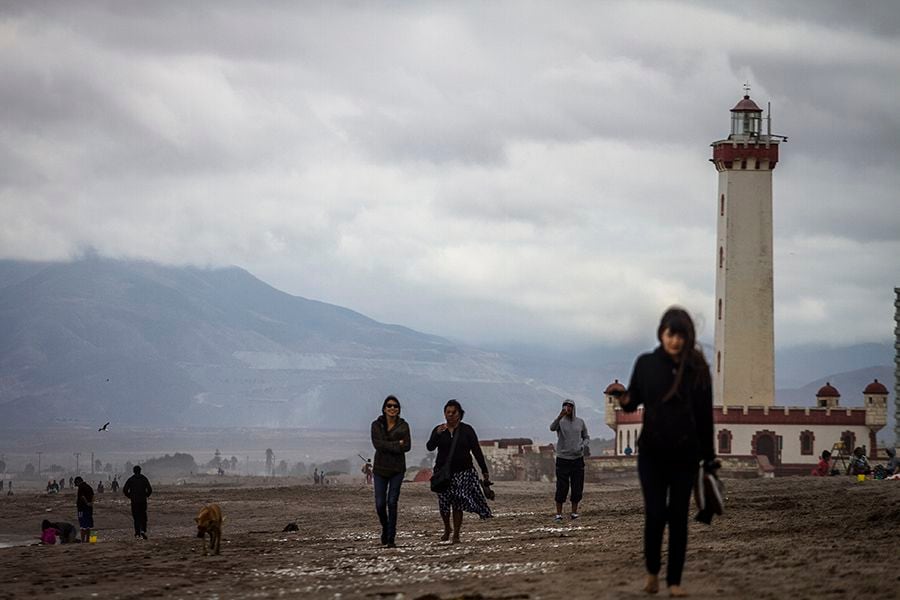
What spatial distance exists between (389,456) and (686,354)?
8201 mm

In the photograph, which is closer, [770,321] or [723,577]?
[723,577]

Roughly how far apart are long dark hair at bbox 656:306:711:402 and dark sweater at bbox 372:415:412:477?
7.90m

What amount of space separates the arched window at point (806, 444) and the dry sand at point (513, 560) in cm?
3878

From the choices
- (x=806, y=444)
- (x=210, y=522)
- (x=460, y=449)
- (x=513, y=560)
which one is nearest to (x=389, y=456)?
(x=460, y=449)

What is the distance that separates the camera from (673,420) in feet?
40.0

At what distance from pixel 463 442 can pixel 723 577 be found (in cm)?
687

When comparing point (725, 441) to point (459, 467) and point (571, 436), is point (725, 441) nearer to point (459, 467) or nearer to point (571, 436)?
point (571, 436)

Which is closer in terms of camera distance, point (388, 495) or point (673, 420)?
point (673, 420)

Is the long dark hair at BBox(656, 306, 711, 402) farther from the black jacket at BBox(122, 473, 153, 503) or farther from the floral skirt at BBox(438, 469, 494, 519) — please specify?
the black jacket at BBox(122, 473, 153, 503)

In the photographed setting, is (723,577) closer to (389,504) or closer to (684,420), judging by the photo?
(684,420)

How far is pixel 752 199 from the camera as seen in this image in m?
70.4

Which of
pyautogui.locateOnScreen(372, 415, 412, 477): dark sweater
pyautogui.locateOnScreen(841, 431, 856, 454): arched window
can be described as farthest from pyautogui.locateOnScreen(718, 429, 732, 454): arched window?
pyautogui.locateOnScreen(372, 415, 412, 477): dark sweater

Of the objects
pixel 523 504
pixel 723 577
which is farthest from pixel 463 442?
pixel 523 504

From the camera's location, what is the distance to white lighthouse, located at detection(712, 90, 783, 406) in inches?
2739
